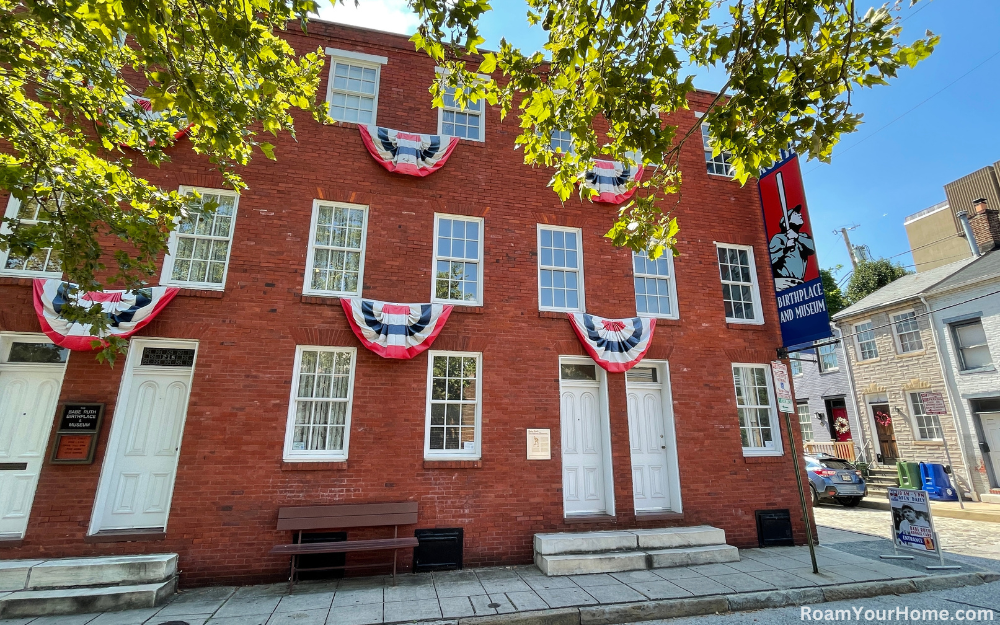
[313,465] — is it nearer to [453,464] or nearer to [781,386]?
[453,464]

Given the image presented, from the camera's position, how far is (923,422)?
1639 cm

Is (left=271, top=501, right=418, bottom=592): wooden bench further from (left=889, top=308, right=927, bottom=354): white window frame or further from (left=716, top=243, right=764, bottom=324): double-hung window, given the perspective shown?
(left=889, top=308, right=927, bottom=354): white window frame

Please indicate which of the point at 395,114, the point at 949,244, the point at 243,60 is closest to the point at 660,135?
the point at 243,60

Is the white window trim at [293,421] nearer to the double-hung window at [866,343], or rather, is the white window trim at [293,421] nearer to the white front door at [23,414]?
the white front door at [23,414]

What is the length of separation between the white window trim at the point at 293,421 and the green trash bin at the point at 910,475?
17.1 m

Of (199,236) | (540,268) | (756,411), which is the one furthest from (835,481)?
(199,236)

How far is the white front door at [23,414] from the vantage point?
6.66 metres

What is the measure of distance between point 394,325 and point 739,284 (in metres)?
7.62

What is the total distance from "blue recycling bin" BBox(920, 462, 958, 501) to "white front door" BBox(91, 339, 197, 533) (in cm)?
2019

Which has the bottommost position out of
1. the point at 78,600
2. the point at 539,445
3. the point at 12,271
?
the point at 78,600

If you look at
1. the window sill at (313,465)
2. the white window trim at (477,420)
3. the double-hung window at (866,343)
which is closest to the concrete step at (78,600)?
the window sill at (313,465)

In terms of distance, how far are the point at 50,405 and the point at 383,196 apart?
6.27m

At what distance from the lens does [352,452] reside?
24.5 feet

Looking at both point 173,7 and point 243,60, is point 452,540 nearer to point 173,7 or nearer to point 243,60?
point 243,60
